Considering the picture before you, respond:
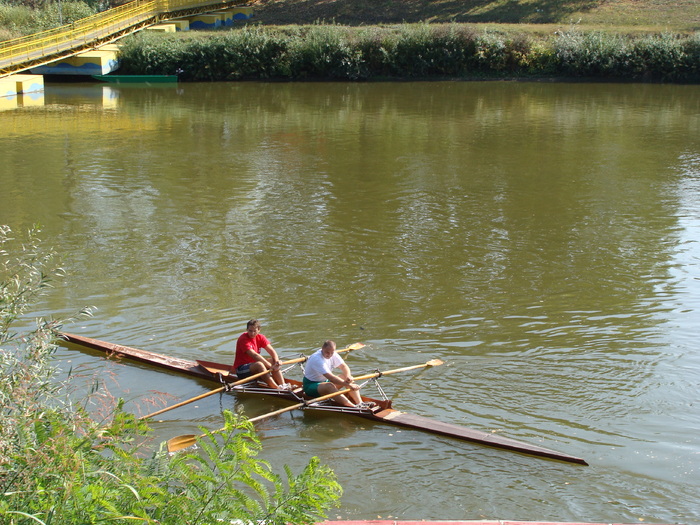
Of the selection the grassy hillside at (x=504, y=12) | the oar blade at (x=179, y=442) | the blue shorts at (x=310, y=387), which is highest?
the grassy hillside at (x=504, y=12)

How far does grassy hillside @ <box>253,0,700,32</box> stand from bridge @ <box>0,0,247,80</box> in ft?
18.9

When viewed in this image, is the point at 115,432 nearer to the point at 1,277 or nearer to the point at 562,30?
Answer: the point at 1,277

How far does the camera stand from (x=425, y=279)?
14.6 meters

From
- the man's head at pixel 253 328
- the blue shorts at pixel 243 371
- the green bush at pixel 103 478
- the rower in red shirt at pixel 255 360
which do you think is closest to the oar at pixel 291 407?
the rower in red shirt at pixel 255 360

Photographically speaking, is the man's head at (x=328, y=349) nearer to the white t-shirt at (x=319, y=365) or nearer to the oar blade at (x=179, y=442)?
the white t-shirt at (x=319, y=365)

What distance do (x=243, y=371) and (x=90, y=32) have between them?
1579 inches

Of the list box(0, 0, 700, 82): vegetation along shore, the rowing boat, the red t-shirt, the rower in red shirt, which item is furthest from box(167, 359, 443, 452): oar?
box(0, 0, 700, 82): vegetation along shore

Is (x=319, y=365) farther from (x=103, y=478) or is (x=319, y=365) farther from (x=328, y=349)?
(x=103, y=478)

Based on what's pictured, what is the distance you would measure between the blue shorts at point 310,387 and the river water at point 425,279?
359 mm

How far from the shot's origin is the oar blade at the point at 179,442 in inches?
352

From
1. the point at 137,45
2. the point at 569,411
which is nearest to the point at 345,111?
the point at 137,45

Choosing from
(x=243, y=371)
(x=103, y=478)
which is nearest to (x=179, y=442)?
(x=243, y=371)

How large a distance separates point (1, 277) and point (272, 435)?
7.43m

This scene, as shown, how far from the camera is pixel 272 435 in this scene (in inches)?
386
